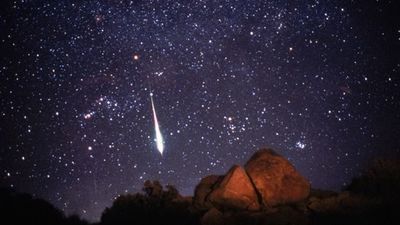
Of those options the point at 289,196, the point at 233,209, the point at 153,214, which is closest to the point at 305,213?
the point at 289,196

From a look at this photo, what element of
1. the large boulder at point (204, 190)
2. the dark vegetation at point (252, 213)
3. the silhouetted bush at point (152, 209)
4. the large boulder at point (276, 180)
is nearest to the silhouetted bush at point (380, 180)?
the dark vegetation at point (252, 213)

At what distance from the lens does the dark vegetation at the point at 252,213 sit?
14.4 m

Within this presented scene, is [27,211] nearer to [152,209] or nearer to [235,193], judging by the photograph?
[152,209]

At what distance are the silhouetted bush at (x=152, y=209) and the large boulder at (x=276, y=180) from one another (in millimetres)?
3465

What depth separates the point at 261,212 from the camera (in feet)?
54.9

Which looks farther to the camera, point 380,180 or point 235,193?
point 235,193

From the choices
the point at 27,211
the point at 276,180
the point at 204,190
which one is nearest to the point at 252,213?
the point at 276,180

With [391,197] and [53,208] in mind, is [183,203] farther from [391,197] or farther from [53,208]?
[391,197]

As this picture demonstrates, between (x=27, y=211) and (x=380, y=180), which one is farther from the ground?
(x=27, y=211)

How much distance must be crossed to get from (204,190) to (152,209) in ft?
11.0

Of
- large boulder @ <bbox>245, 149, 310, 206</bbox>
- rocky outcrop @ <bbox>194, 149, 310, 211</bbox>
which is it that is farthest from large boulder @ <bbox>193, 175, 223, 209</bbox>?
large boulder @ <bbox>245, 149, 310, 206</bbox>

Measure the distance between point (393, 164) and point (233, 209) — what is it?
778 cm

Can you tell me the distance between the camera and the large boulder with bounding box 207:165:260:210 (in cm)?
1712

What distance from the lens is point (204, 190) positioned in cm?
1903
